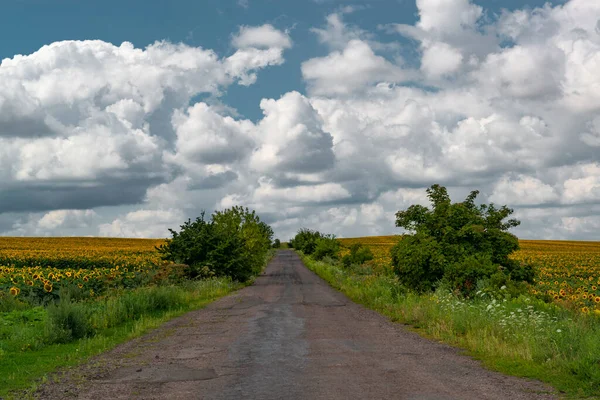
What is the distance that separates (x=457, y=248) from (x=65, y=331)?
13313mm

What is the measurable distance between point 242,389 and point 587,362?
216 inches

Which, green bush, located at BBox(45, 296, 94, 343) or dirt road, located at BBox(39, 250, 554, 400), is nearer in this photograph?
dirt road, located at BBox(39, 250, 554, 400)

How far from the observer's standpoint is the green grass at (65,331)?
11.0m

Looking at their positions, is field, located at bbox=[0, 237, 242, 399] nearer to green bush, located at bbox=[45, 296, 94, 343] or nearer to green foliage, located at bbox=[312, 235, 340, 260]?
green bush, located at bbox=[45, 296, 94, 343]

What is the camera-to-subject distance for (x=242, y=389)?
881 cm

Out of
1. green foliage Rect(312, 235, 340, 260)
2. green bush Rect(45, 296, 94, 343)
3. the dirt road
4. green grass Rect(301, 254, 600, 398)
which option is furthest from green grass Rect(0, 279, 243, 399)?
green foliage Rect(312, 235, 340, 260)

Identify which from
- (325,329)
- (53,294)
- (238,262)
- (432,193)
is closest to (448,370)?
(325,329)

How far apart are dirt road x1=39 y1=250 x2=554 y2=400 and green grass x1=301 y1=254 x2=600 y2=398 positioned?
1.84 ft

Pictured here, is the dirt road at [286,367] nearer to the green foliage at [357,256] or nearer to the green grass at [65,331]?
the green grass at [65,331]

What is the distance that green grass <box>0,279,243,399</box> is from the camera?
11.0 m

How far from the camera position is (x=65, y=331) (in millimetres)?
14492

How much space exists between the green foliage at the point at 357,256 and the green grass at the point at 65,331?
2532 cm

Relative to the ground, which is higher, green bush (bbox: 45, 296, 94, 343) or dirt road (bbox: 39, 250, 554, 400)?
green bush (bbox: 45, 296, 94, 343)

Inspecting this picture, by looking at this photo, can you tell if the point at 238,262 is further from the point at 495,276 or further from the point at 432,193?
the point at 495,276
